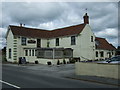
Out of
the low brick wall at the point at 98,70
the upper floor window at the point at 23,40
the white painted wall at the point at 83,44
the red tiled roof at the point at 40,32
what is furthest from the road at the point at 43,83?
the upper floor window at the point at 23,40

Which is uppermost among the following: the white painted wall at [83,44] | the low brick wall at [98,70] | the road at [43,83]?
the white painted wall at [83,44]

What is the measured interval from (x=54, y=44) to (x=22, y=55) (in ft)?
25.8

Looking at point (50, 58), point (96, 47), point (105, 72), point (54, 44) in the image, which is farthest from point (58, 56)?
point (105, 72)

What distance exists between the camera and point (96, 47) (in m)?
38.8

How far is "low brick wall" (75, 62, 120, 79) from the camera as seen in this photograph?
41.6 ft

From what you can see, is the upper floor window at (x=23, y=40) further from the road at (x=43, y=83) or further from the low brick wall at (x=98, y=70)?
the road at (x=43, y=83)

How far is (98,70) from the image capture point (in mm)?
13883

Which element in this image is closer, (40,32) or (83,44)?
(83,44)

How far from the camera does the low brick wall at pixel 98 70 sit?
12.7 metres

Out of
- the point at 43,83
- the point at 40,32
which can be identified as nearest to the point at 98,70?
the point at 43,83

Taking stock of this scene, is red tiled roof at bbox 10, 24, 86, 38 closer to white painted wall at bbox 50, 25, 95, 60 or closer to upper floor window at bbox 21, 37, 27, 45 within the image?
upper floor window at bbox 21, 37, 27, 45

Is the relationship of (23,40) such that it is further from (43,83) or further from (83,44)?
(43,83)

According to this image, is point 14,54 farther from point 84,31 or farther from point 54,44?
point 84,31

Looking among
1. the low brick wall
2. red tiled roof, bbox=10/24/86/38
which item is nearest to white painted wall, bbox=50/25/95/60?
red tiled roof, bbox=10/24/86/38
